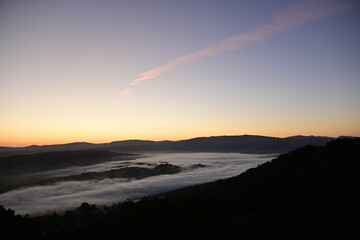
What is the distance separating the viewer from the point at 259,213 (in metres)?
18.9

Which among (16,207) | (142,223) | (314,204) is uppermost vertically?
(142,223)

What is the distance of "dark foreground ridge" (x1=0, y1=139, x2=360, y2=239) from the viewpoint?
13.8 metres

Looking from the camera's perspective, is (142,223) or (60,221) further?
(60,221)

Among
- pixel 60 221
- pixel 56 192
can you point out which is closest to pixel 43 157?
pixel 56 192

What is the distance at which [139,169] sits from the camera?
3541 inches

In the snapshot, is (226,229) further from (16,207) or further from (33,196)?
(33,196)

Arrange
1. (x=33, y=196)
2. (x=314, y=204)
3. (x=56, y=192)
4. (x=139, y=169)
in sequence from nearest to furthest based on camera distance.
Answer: (x=314, y=204) < (x=33, y=196) < (x=56, y=192) < (x=139, y=169)

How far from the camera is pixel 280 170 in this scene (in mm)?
33688

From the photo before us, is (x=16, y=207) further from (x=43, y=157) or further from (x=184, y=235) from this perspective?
(x=43, y=157)

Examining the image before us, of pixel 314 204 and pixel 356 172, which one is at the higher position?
pixel 356 172

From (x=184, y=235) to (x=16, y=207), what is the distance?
135 ft

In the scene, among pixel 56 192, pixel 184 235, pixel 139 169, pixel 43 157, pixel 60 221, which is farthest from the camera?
pixel 43 157

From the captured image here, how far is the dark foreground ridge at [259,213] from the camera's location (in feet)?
45.3

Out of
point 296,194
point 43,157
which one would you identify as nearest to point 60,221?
point 296,194
